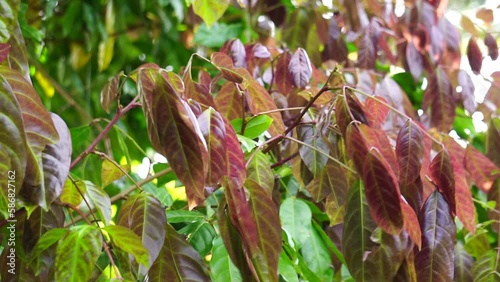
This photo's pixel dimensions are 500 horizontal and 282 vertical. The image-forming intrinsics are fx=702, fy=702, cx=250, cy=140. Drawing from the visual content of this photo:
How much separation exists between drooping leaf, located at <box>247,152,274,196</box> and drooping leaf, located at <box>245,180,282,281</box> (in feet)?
0.31

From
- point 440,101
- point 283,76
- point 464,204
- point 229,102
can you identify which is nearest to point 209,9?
point 229,102

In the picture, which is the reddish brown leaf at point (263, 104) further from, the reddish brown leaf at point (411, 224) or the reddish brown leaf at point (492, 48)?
the reddish brown leaf at point (492, 48)

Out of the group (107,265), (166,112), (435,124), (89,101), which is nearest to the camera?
(166,112)

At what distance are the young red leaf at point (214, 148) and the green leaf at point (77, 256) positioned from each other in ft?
0.42

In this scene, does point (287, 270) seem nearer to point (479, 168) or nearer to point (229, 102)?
point (229, 102)

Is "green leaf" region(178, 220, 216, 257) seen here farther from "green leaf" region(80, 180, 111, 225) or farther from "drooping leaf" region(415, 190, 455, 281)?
"drooping leaf" region(415, 190, 455, 281)

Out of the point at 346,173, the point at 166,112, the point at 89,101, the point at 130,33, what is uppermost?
the point at 166,112

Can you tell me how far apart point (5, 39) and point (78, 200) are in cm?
22

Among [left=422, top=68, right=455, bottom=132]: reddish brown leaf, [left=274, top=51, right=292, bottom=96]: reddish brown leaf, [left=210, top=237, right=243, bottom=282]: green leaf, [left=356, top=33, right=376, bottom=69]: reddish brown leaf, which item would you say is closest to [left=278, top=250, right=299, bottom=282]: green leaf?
[left=210, top=237, right=243, bottom=282]: green leaf

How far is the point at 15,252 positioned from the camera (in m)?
0.79

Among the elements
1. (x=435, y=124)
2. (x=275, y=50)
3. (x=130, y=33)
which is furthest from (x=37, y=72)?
(x=435, y=124)

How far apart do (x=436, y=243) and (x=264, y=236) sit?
217 mm

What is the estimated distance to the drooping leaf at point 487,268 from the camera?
102 centimetres

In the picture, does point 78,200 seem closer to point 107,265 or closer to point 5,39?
point 107,265
